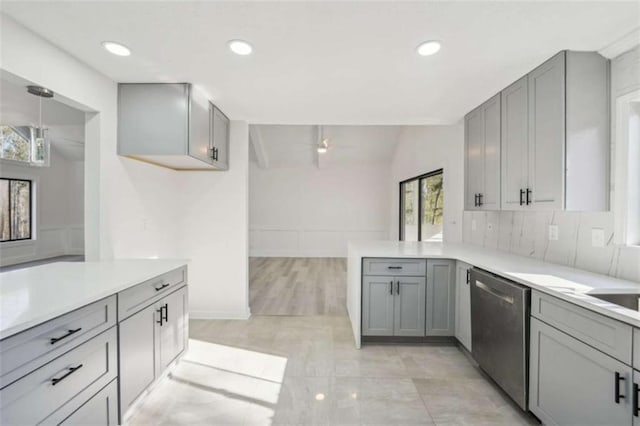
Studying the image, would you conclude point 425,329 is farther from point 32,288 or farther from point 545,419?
point 32,288

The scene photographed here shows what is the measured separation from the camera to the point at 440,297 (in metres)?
2.71

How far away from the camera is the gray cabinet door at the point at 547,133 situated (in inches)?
72.5

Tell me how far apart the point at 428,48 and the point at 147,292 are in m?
2.35

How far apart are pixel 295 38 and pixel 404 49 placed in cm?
68

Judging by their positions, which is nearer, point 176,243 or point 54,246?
point 176,243

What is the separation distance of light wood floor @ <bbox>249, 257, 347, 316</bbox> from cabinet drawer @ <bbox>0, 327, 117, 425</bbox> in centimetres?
215

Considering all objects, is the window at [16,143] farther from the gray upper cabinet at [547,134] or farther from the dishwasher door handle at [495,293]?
the gray upper cabinet at [547,134]

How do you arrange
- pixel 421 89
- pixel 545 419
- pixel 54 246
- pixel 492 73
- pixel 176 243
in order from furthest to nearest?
pixel 54 246 < pixel 176 243 < pixel 421 89 < pixel 492 73 < pixel 545 419

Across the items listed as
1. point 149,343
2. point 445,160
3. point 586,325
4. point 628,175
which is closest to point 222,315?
point 149,343

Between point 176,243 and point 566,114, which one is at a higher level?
point 566,114

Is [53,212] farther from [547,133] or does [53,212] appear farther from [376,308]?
[547,133]

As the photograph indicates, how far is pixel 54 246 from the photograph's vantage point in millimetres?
6516

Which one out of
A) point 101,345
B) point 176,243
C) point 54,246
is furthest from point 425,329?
point 54,246

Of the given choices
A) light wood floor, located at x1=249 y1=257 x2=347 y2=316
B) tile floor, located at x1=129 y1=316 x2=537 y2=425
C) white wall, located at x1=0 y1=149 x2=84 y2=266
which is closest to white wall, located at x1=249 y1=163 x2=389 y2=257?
light wood floor, located at x1=249 y1=257 x2=347 y2=316
